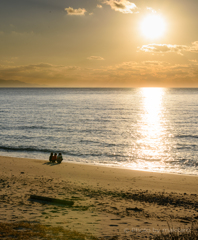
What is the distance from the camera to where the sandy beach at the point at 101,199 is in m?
8.58

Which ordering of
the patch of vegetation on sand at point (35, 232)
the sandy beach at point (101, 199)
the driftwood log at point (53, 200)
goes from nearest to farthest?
the patch of vegetation on sand at point (35, 232), the sandy beach at point (101, 199), the driftwood log at point (53, 200)

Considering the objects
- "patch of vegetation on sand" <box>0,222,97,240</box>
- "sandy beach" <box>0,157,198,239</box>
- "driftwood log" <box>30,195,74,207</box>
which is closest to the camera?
"patch of vegetation on sand" <box>0,222,97,240</box>

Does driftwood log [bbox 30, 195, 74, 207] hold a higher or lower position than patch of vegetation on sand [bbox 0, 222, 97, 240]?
lower

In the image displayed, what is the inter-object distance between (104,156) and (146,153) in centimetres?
517

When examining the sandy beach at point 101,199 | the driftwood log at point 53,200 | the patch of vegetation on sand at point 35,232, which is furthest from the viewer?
the driftwood log at point 53,200

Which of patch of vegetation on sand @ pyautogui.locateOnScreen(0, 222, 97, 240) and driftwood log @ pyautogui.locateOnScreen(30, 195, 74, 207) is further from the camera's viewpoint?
driftwood log @ pyautogui.locateOnScreen(30, 195, 74, 207)

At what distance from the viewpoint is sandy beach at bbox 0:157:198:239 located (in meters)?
8.58

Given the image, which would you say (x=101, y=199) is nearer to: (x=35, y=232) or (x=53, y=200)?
(x=53, y=200)

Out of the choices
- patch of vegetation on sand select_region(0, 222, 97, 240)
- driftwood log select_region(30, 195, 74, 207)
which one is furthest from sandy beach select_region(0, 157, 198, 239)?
patch of vegetation on sand select_region(0, 222, 97, 240)

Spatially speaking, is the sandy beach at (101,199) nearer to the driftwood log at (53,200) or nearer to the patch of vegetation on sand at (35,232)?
the driftwood log at (53,200)

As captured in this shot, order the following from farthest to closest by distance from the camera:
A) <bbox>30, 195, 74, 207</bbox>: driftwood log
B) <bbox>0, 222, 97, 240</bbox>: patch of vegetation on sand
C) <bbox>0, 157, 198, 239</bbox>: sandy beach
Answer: <bbox>30, 195, 74, 207</bbox>: driftwood log, <bbox>0, 157, 198, 239</bbox>: sandy beach, <bbox>0, 222, 97, 240</bbox>: patch of vegetation on sand

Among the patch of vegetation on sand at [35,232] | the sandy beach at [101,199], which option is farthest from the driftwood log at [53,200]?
the patch of vegetation on sand at [35,232]

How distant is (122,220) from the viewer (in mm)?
9164

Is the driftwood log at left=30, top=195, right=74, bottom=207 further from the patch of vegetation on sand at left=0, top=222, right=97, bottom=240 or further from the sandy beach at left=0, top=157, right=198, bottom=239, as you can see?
the patch of vegetation on sand at left=0, top=222, right=97, bottom=240
